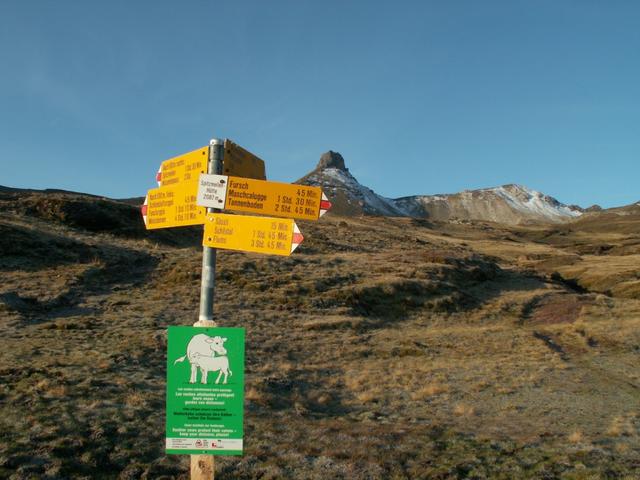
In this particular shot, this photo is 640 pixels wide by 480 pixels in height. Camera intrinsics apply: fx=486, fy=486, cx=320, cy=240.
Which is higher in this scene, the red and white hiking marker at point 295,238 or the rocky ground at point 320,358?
the red and white hiking marker at point 295,238

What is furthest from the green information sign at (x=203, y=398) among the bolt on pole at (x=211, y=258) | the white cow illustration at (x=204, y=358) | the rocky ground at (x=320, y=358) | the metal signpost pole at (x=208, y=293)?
the rocky ground at (x=320, y=358)

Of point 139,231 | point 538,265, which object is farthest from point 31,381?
point 538,265

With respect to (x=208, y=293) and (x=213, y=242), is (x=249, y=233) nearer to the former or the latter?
(x=213, y=242)

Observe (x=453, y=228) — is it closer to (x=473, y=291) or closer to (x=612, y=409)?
(x=473, y=291)

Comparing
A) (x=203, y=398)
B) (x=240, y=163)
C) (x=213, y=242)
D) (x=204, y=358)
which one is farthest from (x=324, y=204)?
(x=203, y=398)

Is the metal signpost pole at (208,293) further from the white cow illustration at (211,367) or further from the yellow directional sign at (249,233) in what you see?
the white cow illustration at (211,367)

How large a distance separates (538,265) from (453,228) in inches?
2675

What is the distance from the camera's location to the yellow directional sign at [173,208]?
17.0 feet

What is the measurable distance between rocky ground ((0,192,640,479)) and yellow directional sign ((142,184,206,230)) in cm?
465

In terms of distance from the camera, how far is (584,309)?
1276 inches

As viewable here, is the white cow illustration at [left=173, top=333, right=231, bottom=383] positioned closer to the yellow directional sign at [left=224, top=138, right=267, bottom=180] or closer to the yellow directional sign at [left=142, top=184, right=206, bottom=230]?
the yellow directional sign at [left=142, top=184, right=206, bottom=230]

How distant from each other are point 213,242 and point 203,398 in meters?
1.52

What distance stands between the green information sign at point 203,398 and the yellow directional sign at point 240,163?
1857 millimetres

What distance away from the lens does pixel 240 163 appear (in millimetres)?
5383
